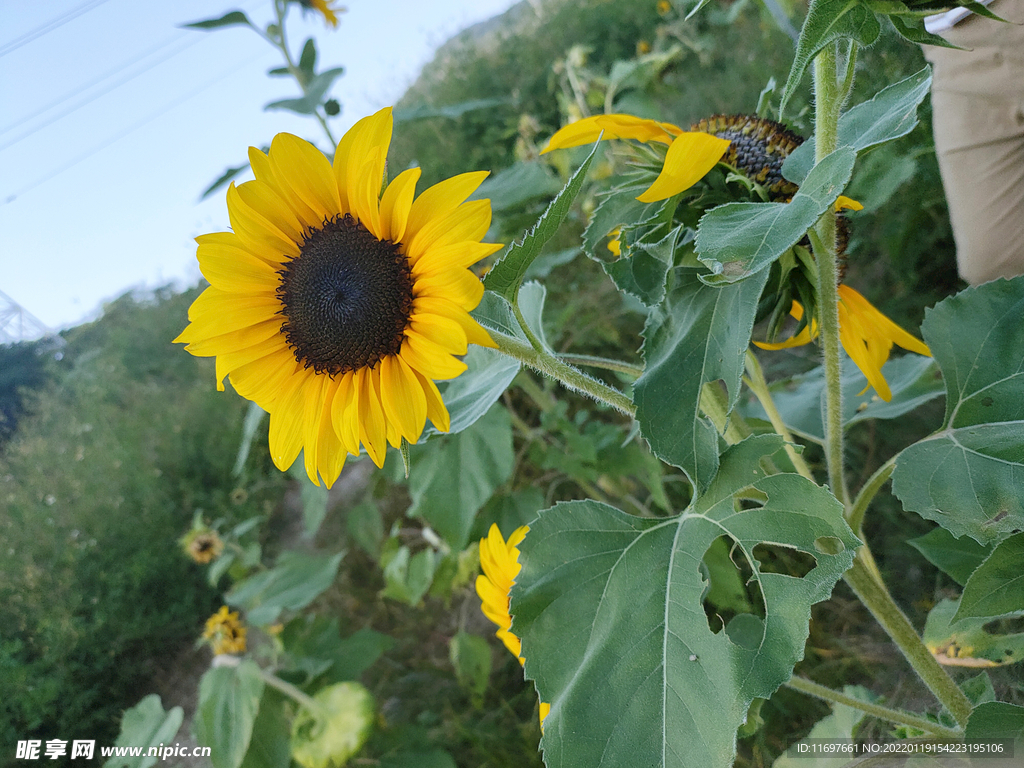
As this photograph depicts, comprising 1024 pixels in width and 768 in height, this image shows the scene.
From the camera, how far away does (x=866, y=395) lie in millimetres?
614

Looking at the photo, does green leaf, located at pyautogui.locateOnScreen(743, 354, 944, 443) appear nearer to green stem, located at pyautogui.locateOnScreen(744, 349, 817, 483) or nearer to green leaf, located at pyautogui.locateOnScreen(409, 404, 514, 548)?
green stem, located at pyautogui.locateOnScreen(744, 349, 817, 483)

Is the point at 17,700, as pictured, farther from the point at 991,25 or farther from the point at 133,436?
the point at 991,25

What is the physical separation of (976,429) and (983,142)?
369 mm

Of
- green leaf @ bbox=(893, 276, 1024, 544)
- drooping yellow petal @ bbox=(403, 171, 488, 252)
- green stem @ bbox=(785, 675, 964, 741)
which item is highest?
drooping yellow petal @ bbox=(403, 171, 488, 252)

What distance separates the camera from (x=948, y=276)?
1.09 m

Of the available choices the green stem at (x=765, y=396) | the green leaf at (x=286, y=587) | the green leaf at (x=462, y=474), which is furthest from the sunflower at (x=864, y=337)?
the green leaf at (x=286, y=587)

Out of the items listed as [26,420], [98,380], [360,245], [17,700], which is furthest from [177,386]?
[360,245]

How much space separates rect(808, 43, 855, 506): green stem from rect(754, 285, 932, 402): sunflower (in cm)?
5

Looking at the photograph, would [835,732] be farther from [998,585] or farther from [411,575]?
[411,575]

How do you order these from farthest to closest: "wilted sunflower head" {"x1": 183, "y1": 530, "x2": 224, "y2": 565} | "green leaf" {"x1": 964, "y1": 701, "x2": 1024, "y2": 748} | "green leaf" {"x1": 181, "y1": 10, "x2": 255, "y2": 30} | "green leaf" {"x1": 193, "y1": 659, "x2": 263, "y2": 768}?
"wilted sunflower head" {"x1": 183, "y1": 530, "x2": 224, "y2": 565}
"green leaf" {"x1": 181, "y1": 10, "x2": 255, "y2": 30}
"green leaf" {"x1": 193, "y1": 659, "x2": 263, "y2": 768}
"green leaf" {"x1": 964, "y1": 701, "x2": 1024, "y2": 748}

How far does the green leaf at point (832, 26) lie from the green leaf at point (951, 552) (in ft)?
1.34

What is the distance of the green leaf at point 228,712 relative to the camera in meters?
0.86

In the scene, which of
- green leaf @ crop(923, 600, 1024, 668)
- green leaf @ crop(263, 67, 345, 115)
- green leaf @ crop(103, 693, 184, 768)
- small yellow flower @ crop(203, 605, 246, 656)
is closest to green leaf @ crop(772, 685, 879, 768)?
green leaf @ crop(923, 600, 1024, 668)

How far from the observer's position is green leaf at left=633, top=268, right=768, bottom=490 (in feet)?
1.10
